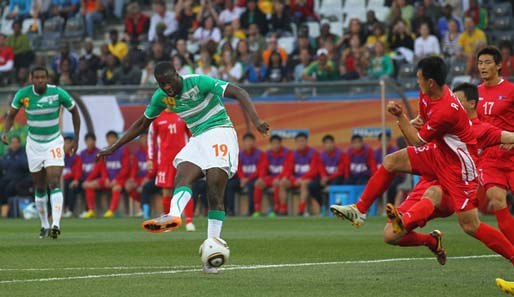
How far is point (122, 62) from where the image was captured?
29.7 m

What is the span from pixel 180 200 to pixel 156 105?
1.30 m

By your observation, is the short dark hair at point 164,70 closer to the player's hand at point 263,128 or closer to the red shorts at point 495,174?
the player's hand at point 263,128

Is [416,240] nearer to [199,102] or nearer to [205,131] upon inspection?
[205,131]

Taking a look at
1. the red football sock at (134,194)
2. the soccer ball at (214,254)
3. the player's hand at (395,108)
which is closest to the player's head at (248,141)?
the red football sock at (134,194)

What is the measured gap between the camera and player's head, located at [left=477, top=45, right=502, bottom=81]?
40.5 ft

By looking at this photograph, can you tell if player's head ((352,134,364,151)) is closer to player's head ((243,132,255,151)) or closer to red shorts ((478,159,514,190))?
player's head ((243,132,255,151))

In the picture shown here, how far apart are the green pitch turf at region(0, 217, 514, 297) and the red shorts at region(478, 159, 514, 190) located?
848mm

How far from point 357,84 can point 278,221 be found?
12.8ft

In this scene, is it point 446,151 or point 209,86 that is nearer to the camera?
point 446,151

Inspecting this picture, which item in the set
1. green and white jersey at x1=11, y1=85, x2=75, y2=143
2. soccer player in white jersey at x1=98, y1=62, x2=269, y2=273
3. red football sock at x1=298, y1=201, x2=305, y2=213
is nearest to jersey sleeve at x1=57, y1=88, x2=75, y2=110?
green and white jersey at x1=11, y1=85, x2=75, y2=143

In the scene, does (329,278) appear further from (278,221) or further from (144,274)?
(278,221)

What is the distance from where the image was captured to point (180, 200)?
11227mm

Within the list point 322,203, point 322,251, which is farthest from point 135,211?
point 322,251

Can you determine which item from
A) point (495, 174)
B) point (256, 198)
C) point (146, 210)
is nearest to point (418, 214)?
point (495, 174)
